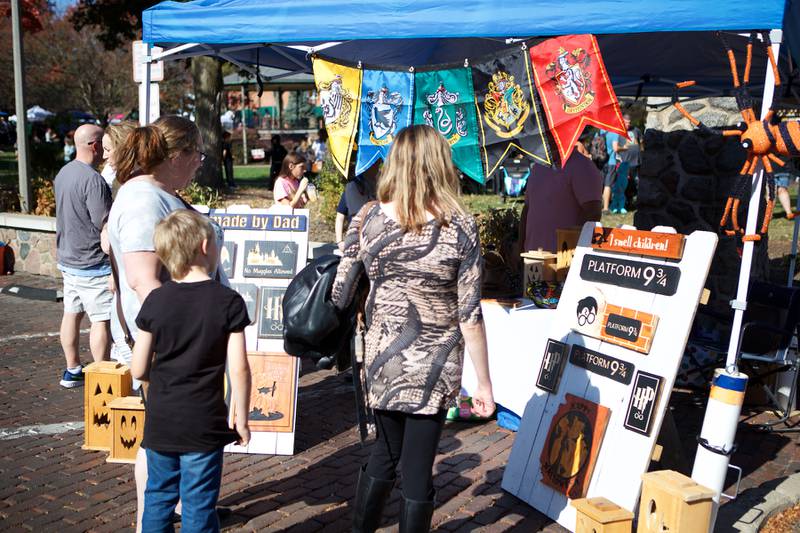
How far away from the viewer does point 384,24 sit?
→ 15.3ft

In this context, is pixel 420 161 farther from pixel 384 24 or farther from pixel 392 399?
pixel 384 24

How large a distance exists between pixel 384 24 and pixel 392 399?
8.33 ft

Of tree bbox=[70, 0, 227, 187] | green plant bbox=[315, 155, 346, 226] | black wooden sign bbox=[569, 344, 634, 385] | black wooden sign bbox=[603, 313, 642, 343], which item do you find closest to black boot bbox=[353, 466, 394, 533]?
black wooden sign bbox=[569, 344, 634, 385]

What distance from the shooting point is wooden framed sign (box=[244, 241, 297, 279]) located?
5.04 metres

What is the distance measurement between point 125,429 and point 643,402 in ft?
9.58

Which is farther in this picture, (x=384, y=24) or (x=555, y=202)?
(x=555, y=202)

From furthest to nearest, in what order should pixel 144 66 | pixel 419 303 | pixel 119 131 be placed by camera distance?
pixel 144 66, pixel 119 131, pixel 419 303

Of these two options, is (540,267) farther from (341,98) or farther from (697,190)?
(697,190)

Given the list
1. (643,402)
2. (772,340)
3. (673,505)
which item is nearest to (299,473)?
(643,402)

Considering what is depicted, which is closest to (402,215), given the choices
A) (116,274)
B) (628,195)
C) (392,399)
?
(392,399)

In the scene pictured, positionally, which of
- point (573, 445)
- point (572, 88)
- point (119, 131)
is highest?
point (572, 88)

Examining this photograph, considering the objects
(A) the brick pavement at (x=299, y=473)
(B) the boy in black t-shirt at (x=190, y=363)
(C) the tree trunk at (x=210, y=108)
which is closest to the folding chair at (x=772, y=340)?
(A) the brick pavement at (x=299, y=473)

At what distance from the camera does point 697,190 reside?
753 cm

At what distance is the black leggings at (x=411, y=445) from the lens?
304 cm
